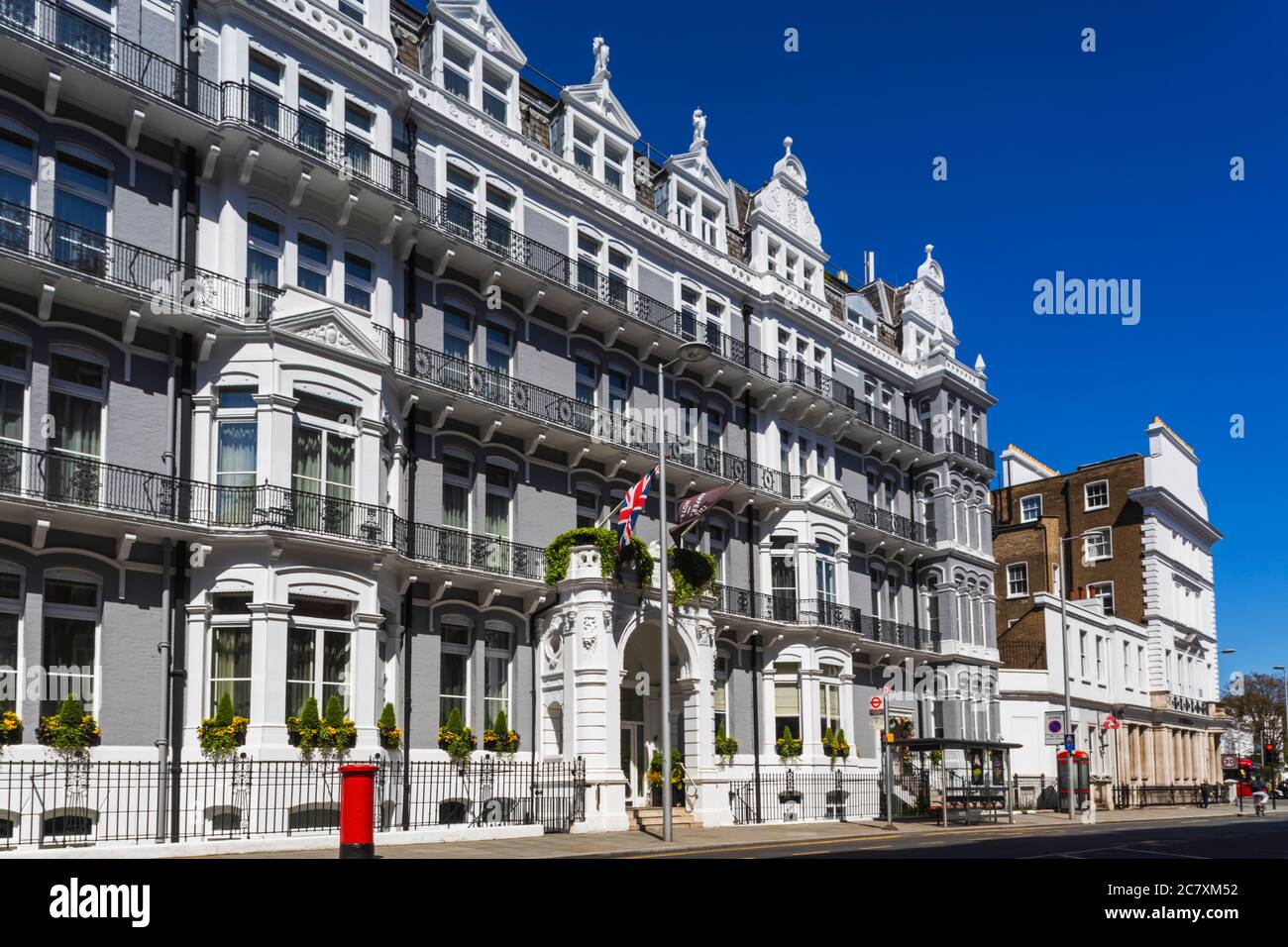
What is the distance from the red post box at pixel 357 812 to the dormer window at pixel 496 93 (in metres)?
23.9

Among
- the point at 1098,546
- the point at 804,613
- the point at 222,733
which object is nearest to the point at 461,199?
the point at 222,733

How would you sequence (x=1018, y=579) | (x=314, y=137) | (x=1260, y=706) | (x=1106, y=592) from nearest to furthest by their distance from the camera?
(x=314, y=137) → (x=1018, y=579) → (x=1106, y=592) → (x=1260, y=706)

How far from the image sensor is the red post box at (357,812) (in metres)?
12.5

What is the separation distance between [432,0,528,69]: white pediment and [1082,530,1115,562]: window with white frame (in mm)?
47004

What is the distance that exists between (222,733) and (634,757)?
14007 mm


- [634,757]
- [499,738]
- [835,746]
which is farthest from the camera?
[835,746]

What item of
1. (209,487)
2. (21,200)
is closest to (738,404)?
(209,487)

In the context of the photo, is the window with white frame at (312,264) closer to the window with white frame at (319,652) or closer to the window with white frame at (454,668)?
the window with white frame at (319,652)

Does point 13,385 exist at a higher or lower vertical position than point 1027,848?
higher

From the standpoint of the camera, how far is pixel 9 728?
20.8 meters

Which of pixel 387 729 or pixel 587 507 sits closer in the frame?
pixel 387 729

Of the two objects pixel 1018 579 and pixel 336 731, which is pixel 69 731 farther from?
pixel 1018 579

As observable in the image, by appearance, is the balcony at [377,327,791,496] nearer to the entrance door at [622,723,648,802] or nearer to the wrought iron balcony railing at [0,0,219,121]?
the wrought iron balcony railing at [0,0,219,121]

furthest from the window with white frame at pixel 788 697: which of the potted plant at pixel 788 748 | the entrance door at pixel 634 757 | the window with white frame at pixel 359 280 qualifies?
the window with white frame at pixel 359 280
